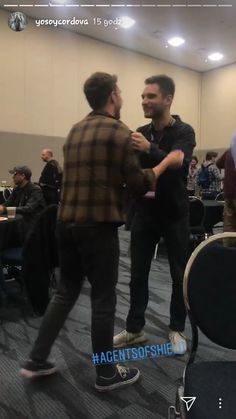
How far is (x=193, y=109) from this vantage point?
11.5m

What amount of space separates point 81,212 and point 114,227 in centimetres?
17

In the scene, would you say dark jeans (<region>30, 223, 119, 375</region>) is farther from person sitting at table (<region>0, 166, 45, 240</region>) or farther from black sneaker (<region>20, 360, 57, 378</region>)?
person sitting at table (<region>0, 166, 45, 240</region>)

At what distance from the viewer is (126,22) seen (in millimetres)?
7883

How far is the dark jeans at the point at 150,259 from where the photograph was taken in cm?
215

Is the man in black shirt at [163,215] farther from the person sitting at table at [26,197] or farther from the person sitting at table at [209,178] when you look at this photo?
the person sitting at table at [209,178]

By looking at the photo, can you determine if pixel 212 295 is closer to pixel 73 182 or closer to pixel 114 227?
pixel 114 227

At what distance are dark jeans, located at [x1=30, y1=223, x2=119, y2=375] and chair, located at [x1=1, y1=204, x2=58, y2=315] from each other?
466 millimetres

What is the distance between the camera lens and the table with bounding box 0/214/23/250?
3056mm

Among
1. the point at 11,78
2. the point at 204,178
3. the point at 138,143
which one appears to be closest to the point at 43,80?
the point at 11,78

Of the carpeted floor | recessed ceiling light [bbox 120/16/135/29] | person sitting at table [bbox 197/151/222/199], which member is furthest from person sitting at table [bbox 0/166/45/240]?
recessed ceiling light [bbox 120/16/135/29]

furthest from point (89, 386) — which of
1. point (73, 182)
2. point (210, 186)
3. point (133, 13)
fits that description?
point (133, 13)

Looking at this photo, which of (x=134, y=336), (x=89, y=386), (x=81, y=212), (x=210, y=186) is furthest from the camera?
(x=210, y=186)

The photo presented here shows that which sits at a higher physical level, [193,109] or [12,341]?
[193,109]

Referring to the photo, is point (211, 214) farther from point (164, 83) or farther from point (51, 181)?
point (51, 181)
